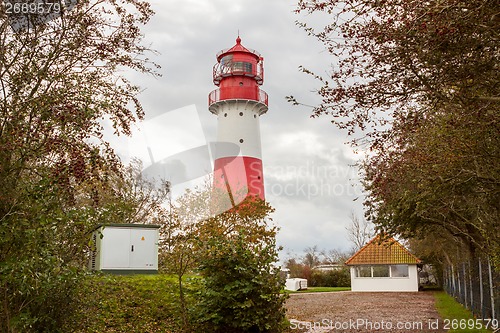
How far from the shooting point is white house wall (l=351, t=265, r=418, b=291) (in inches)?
1448

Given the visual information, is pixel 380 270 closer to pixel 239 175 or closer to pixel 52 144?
pixel 239 175

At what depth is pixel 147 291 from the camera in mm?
14289

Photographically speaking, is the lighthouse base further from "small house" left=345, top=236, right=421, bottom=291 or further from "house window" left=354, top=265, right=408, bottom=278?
"house window" left=354, top=265, right=408, bottom=278

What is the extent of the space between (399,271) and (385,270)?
0.96 meters

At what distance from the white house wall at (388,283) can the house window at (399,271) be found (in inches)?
11.5

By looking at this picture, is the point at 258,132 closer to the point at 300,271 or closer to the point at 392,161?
the point at 392,161

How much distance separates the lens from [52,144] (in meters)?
5.79

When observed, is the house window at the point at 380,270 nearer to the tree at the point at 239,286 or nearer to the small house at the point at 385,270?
the small house at the point at 385,270

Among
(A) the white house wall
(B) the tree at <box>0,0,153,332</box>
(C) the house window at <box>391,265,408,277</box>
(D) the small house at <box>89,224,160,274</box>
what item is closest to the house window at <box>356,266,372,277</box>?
(A) the white house wall

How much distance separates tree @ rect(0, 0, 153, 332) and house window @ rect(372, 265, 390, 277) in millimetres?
32799

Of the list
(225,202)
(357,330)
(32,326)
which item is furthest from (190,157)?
(32,326)

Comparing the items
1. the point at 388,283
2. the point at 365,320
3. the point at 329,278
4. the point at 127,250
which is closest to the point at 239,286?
the point at 365,320

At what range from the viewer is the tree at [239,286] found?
12.0 m

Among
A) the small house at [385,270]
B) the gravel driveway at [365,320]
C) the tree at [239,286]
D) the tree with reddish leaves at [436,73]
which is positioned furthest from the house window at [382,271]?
the tree with reddish leaves at [436,73]
